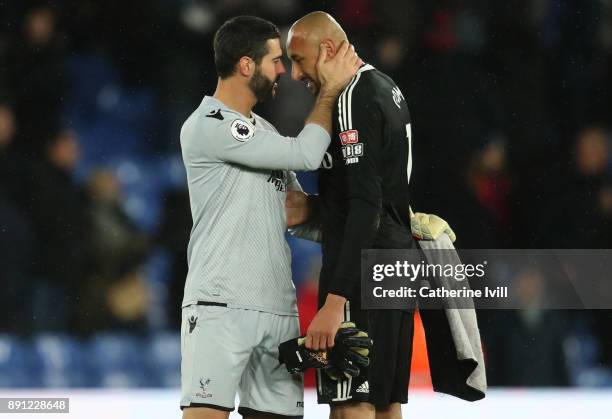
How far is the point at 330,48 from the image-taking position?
3375mm

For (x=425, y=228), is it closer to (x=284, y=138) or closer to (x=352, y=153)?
(x=352, y=153)

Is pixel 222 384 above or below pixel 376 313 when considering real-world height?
below

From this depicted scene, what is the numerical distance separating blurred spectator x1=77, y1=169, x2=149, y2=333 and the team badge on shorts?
3.76 metres

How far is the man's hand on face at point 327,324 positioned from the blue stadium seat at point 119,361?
385 centimetres

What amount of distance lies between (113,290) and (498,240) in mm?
2798

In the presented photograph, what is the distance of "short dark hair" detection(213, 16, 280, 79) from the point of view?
3436 millimetres

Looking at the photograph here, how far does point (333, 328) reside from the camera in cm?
307

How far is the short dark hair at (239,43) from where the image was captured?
11.3 ft

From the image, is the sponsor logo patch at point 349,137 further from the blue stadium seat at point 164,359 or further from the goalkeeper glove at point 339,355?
the blue stadium seat at point 164,359

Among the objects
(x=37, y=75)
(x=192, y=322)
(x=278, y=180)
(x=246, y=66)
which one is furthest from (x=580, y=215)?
(x=192, y=322)

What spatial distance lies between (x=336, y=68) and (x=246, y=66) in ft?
1.14

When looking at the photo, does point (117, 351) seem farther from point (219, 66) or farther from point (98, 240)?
point (219, 66)

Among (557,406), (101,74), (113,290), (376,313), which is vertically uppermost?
(101,74)

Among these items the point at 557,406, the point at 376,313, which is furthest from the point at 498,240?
the point at 376,313
